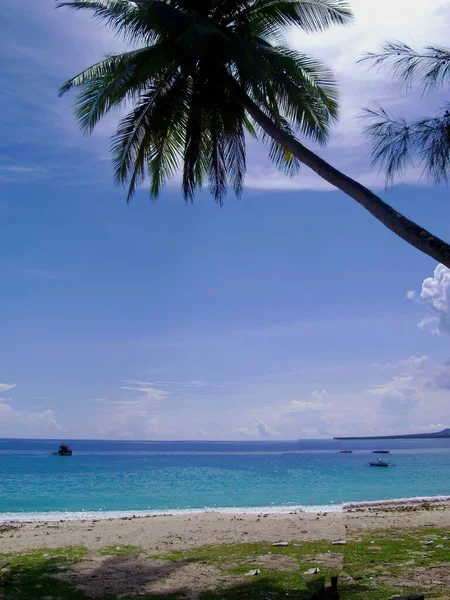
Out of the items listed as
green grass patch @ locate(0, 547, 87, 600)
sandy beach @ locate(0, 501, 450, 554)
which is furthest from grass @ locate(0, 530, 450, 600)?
sandy beach @ locate(0, 501, 450, 554)

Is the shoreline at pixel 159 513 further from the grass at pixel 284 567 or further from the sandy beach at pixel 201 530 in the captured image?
the grass at pixel 284 567

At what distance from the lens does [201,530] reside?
561 inches

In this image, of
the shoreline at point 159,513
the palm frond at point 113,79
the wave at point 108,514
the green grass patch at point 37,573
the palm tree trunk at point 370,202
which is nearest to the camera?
the palm tree trunk at point 370,202

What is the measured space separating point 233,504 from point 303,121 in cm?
2173

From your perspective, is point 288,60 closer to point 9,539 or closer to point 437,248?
point 437,248

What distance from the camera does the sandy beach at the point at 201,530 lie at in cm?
1232

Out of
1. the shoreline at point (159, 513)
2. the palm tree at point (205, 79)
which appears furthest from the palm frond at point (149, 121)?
the shoreline at point (159, 513)

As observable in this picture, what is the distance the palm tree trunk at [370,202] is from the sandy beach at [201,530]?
23.8 ft

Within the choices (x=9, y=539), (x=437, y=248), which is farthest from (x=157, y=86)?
(x=9, y=539)

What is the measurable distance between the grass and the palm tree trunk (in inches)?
163

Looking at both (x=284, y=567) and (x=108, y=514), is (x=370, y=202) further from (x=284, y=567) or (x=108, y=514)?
(x=108, y=514)

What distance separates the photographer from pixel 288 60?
10625mm

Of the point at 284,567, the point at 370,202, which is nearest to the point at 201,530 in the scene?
the point at 284,567

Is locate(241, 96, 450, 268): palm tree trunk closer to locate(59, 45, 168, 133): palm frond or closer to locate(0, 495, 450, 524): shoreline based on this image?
locate(59, 45, 168, 133): palm frond
